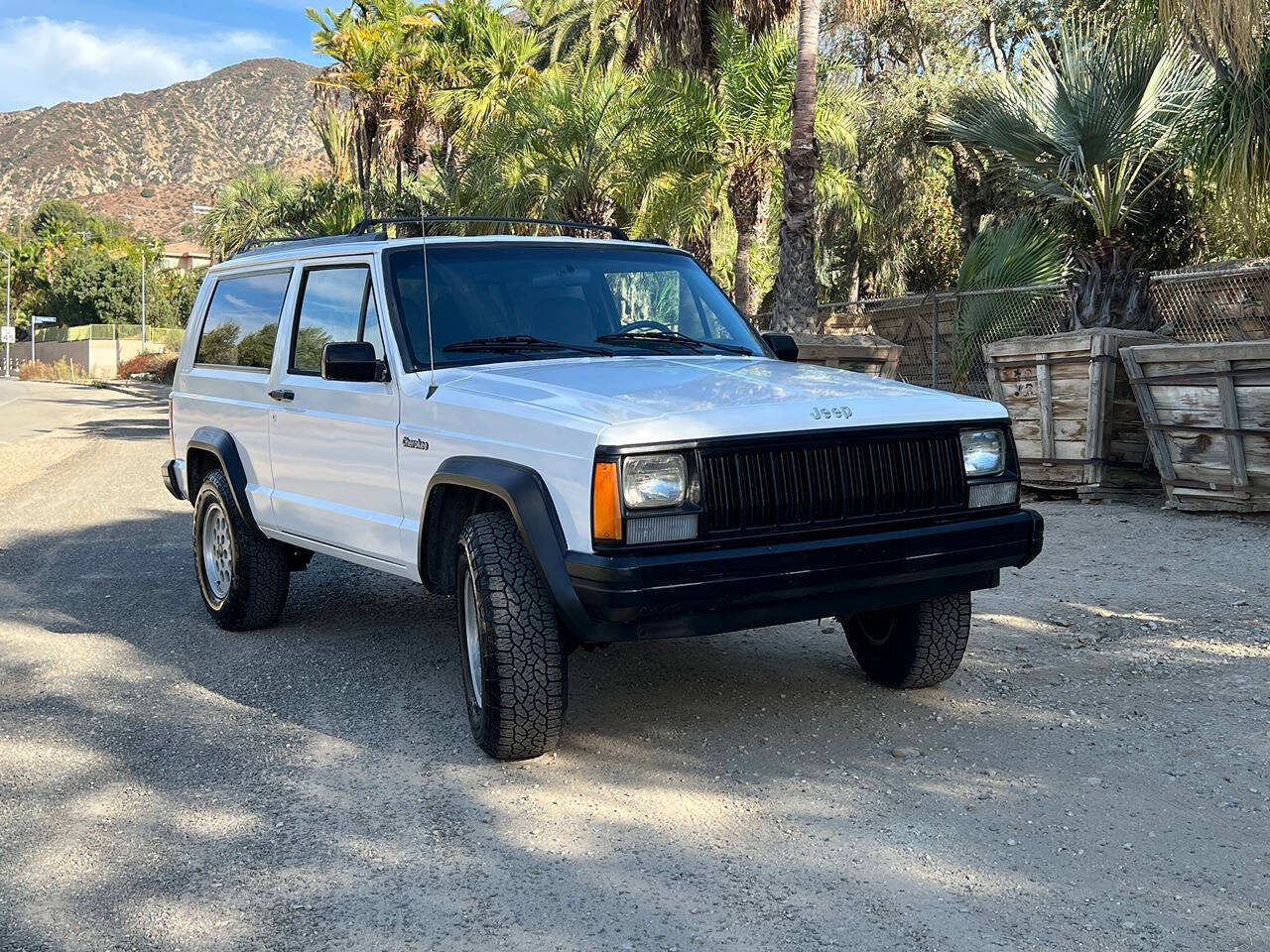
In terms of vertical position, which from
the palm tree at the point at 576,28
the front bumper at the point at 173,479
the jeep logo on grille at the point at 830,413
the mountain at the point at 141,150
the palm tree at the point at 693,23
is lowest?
the front bumper at the point at 173,479

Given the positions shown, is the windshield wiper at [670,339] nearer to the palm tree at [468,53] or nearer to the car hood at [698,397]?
the car hood at [698,397]

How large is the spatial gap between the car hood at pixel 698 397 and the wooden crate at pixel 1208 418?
5208 mm

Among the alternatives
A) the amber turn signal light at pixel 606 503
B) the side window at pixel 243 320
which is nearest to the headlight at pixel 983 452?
the amber turn signal light at pixel 606 503

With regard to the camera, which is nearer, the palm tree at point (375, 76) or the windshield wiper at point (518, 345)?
the windshield wiper at point (518, 345)

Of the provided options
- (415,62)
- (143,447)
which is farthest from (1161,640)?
(415,62)

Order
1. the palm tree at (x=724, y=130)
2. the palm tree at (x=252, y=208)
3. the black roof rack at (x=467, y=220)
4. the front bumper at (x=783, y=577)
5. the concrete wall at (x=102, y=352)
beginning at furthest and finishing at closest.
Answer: the concrete wall at (x=102, y=352) < the palm tree at (x=252, y=208) < the palm tree at (x=724, y=130) < the black roof rack at (x=467, y=220) < the front bumper at (x=783, y=577)

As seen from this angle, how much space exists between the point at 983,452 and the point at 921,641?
0.94 meters

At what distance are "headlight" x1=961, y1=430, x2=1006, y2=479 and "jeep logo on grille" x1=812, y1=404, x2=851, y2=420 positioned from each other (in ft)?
1.86

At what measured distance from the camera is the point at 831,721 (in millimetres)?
5297

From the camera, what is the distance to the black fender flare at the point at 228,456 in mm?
6793

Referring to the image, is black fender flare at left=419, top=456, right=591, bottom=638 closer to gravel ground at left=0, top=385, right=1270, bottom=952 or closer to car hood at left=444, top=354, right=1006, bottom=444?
car hood at left=444, top=354, right=1006, bottom=444

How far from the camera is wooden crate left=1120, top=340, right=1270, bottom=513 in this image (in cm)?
934

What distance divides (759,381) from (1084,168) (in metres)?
8.66

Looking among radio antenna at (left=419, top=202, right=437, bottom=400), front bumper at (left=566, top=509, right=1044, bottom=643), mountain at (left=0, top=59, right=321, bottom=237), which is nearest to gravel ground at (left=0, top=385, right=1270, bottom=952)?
front bumper at (left=566, top=509, right=1044, bottom=643)
